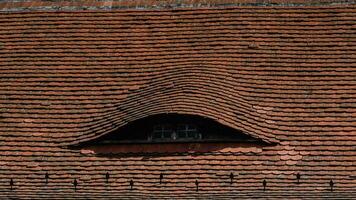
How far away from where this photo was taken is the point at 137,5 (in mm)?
24281

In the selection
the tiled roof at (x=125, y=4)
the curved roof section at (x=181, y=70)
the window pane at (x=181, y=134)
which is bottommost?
the window pane at (x=181, y=134)

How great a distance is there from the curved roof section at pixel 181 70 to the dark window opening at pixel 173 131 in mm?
145

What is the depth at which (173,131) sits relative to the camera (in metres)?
20.2

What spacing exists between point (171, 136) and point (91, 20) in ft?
16.0

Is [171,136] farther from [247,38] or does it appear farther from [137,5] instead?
[137,5]

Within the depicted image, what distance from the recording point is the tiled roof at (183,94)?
19277 millimetres

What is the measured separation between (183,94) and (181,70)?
118 centimetres

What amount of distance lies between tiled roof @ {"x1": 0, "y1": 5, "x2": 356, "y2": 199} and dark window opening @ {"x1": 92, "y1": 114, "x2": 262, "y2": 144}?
15 centimetres

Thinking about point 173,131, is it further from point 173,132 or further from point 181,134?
point 181,134

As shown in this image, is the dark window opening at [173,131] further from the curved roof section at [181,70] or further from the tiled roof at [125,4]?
the tiled roof at [125,4]

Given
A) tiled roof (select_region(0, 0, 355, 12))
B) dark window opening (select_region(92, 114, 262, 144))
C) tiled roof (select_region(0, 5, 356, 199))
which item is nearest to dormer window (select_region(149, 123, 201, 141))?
dark window opening (select_region(92, 114, 262, 144))

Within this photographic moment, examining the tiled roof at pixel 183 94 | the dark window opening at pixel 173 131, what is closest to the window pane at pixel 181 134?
the dark window opening at pixel 173 131

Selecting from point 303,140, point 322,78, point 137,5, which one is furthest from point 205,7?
point 303,140

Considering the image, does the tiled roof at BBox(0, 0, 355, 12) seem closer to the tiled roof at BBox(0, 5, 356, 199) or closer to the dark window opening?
the tiled roof at BBox(0, 5, 356, 199)
